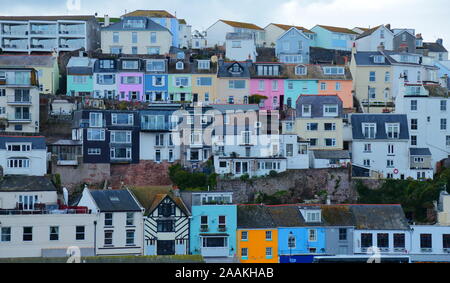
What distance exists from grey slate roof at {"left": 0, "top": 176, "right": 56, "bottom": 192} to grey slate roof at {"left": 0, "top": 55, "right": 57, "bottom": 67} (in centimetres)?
1061

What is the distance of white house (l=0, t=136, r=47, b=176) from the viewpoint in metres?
31.2

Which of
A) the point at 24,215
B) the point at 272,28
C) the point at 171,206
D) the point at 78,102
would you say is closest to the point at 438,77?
the point at 272,28

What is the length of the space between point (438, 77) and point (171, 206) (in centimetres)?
2178

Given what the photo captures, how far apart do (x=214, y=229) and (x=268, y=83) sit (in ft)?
42.5

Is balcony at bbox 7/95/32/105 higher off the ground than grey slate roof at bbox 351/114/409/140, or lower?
higher

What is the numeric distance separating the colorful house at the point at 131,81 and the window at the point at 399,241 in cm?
1467

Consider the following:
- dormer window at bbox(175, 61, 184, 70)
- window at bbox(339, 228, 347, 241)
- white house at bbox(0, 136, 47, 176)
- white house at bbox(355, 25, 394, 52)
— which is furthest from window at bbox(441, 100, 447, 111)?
white house at bbox(0, 136, 47, 176)

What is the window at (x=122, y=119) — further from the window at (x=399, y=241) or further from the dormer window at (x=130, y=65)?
the window at (x=399, y=241)

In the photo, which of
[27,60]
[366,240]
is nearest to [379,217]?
[366,240]

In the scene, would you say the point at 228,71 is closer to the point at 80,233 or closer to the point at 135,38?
the point at 135,38

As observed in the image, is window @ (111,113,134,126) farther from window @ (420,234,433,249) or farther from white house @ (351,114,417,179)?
window @ (420,234,433,249)

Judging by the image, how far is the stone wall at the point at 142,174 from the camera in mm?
32312

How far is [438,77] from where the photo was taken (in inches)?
1770

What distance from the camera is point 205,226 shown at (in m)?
28.2
